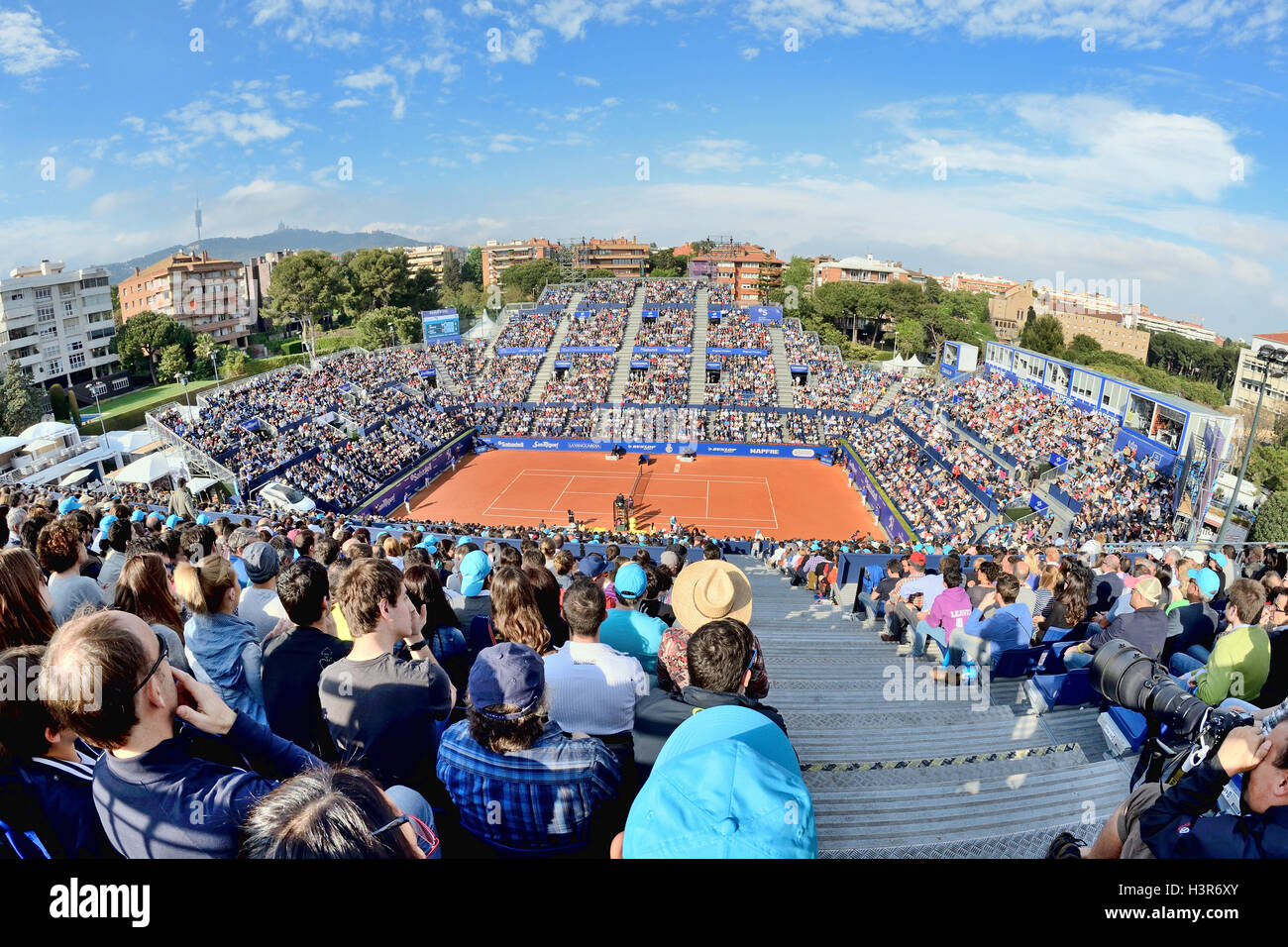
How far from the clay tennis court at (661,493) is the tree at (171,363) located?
85.0 feet

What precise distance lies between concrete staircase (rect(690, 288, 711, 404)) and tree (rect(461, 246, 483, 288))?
63099 millimetres

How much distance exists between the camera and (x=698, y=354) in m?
47.2

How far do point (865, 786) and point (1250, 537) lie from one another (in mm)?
36403

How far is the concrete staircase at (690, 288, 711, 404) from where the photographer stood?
143ft

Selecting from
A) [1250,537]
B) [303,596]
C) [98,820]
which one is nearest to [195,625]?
[303,596]

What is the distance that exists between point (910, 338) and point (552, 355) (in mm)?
36389

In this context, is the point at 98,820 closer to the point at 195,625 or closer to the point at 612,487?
the point at 195,625

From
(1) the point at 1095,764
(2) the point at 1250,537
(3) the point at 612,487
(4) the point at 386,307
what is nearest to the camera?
(1) the point at 1095,764

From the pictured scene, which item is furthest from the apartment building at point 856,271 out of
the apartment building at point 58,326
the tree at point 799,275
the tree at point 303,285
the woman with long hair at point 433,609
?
the woman with long hair at point 433,609

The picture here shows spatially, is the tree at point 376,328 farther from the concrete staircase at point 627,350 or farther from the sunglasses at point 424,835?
the sunglasses at point 424,835

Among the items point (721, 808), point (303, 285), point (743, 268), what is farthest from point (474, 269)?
point (721, 808)
